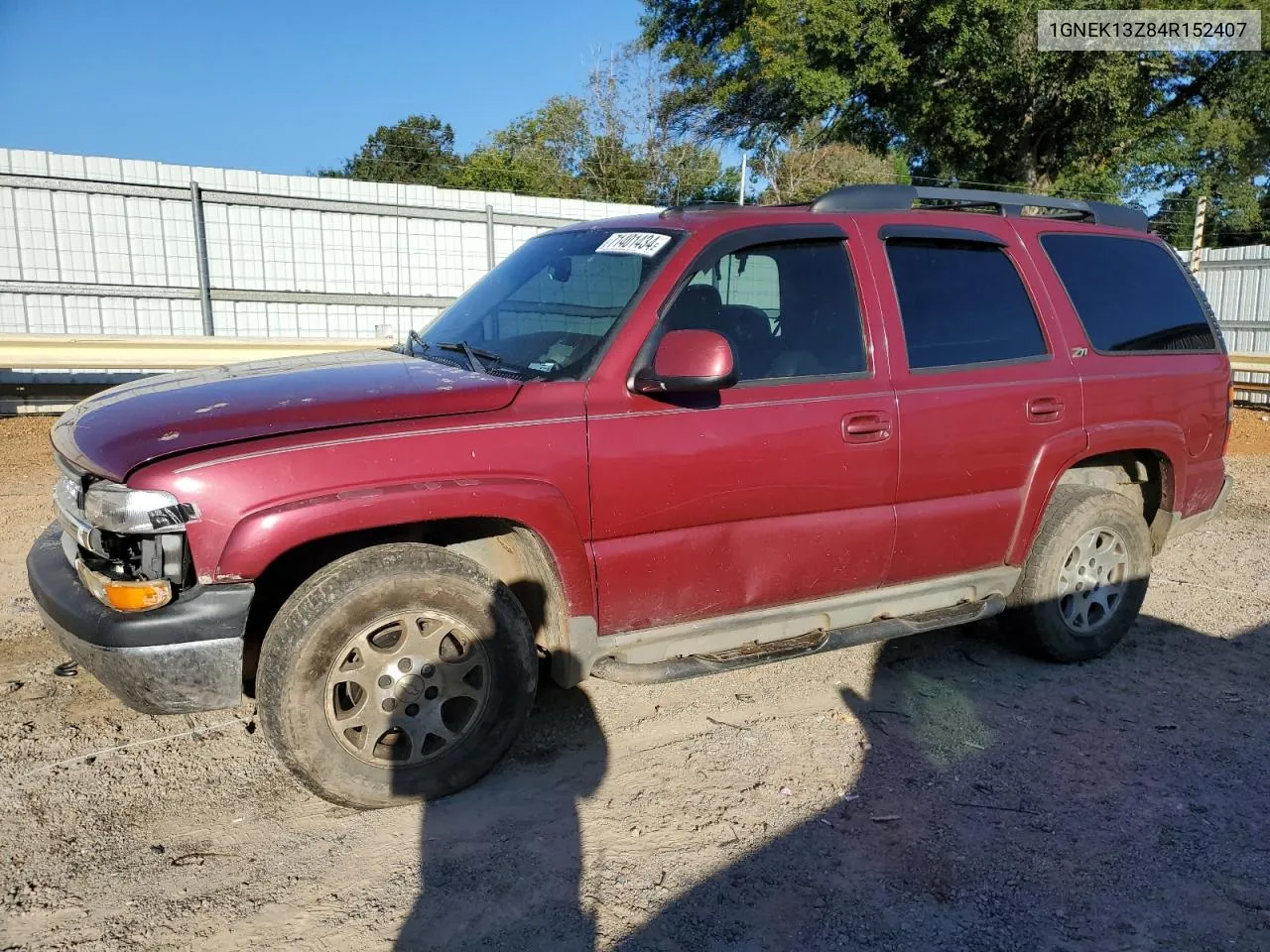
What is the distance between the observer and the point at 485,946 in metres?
2.59

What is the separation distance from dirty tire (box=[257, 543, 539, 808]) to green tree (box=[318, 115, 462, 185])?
1200 inches

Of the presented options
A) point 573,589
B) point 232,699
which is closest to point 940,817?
point 573,589

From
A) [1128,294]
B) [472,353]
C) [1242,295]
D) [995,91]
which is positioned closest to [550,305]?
[472,353]

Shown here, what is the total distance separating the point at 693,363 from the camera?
327cm

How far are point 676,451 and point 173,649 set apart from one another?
1726 mm

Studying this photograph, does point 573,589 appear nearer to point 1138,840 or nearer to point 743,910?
point 743,910

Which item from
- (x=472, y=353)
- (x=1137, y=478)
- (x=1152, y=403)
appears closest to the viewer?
(x=472, y=353)

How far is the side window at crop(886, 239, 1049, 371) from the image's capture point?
161 inches

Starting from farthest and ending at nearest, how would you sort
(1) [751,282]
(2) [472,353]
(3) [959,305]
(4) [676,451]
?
(3) [959,305], (1) [751,282], (2) [472,353], (4) [676,451]

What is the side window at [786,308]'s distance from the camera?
3711mm

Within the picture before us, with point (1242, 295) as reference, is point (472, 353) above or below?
below

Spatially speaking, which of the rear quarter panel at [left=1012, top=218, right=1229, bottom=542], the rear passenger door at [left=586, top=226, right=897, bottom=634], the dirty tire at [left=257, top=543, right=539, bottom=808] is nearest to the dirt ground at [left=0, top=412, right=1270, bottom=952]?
the dirty tire at [left=257, top=543, right=539, bottom=808]

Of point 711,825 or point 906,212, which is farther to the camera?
point 906,212

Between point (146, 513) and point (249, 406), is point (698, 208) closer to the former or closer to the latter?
point (249, 406)
